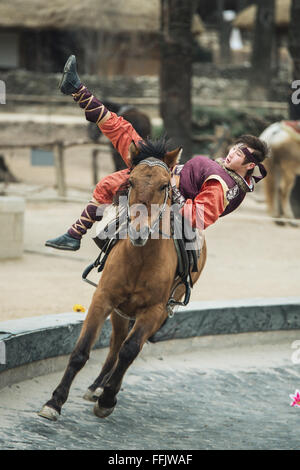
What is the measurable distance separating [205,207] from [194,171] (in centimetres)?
36

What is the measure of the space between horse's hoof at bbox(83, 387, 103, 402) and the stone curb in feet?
1.34

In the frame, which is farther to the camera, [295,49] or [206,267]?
[295,49]

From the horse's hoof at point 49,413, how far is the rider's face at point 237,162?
1772mm

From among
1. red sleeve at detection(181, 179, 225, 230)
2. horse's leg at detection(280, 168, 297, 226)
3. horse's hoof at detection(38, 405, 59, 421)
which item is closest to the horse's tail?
horse's leg at detection(280, 168, 297, 226)

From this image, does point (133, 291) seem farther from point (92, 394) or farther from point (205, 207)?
point (92, 394)

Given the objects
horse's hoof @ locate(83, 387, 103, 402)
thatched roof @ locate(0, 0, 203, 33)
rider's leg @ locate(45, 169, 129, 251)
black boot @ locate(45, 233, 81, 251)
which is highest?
thatched roof @ locate(0, 0, 203, 33)

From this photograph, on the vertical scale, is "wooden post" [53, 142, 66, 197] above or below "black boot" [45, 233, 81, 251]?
below

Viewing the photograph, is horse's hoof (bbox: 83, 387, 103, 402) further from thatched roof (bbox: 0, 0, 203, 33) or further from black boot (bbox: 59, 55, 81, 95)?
thatched roof (bbox: 0, 0, 203, 33)

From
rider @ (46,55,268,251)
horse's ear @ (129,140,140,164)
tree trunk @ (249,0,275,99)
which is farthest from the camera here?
tree trunk @ (249,0,275,99)

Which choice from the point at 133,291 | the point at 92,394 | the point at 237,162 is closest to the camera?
the point at 133,291

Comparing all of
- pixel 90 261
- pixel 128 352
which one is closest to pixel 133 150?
pixel 128 352

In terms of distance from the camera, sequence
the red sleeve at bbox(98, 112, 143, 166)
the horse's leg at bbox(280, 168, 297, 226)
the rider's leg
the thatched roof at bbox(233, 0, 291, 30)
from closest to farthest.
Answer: the red sleeve at bbox(98, 112, 143, 166)
the rider's leg
the horse's leg at bbox(280, 168, 297, 226)
the thatched roof at bbox(233, 0, 291, 30)

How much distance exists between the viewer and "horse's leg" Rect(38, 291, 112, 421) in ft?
15.1

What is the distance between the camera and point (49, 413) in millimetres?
4578
